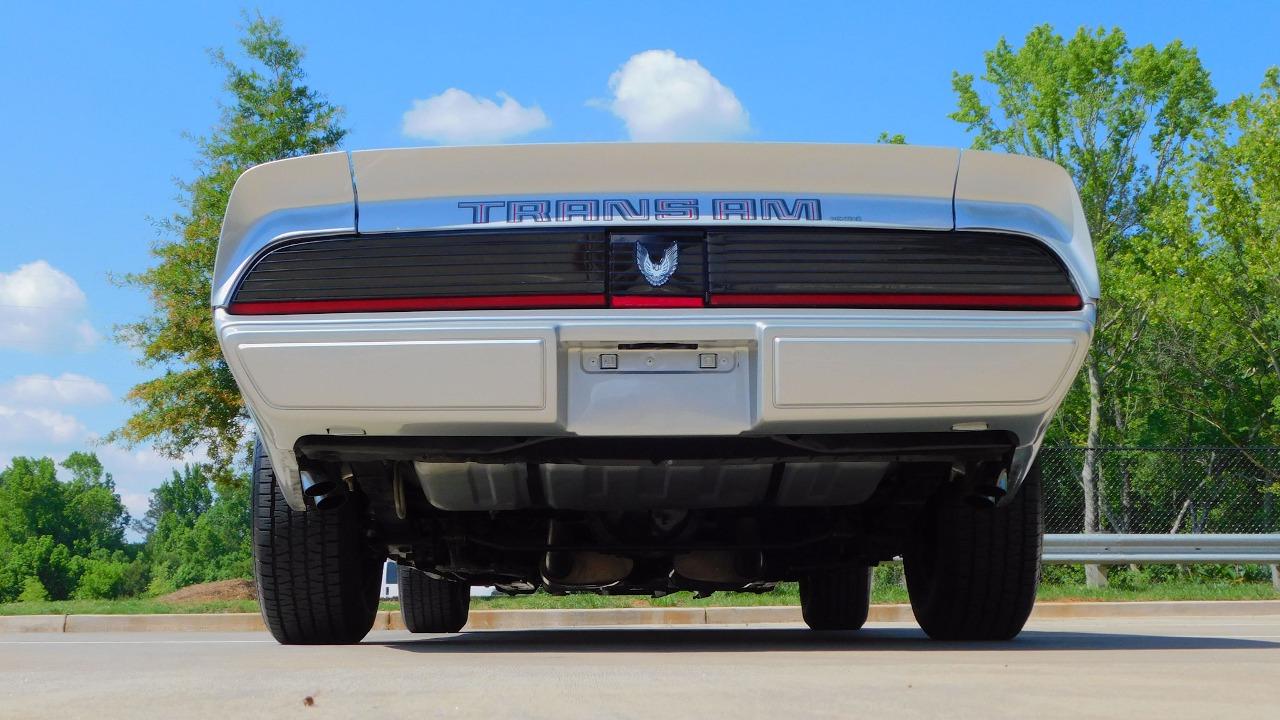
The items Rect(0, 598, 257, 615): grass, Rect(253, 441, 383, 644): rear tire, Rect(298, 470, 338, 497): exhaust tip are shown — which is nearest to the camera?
Rect(298, 470, 338, 497): exhaust tip

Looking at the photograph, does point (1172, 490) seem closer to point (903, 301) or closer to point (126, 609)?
point (126, 609)

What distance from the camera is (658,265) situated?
10.2 ft

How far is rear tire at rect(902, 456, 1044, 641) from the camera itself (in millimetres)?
3928

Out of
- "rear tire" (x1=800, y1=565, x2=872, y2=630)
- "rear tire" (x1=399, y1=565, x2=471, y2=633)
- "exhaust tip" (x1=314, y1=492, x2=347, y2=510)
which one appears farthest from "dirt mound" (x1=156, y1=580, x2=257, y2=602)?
"exhaust tip" (x1=314, y1=492, x2=347, y2=510)

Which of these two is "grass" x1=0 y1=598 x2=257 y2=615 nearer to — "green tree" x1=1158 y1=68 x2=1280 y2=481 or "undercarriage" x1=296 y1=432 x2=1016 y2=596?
"undercarriage" x1=296 y1=432 x2=1016 y2=596

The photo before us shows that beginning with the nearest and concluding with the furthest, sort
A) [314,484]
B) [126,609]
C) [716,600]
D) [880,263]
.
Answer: [880,263], [314,484], [716,600], [126,609]

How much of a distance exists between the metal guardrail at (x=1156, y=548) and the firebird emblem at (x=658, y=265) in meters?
8.87

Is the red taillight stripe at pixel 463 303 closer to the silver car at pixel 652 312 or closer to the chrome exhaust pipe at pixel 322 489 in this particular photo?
the silver car at pixel 652 312

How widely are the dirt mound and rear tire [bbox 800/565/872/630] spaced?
51.2 feet

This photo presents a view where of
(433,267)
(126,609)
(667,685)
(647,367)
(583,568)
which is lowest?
(126,609)

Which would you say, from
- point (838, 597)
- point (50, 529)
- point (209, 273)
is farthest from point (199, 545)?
point (838, 597)

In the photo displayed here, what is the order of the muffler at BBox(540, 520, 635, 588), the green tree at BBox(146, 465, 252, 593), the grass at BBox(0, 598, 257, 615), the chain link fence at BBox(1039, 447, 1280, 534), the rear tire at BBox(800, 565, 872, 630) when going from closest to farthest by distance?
the muffler at BBox(540, 520, 635, 588) < the rear tire at BBox(800, 565, 872, 630) < the grass at BBox(0, 598, 257, 615) < the chain link fence at BBox(1039, 447, 1280, 534) < the green tree at BBox(146, 465, 252, 593)

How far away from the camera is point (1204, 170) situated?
77.7 ft

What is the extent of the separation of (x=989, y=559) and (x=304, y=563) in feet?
6.97
